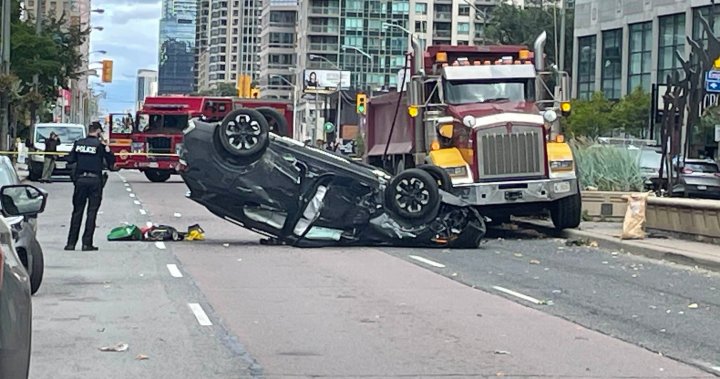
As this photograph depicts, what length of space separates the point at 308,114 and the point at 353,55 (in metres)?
10.2

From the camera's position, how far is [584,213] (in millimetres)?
27578

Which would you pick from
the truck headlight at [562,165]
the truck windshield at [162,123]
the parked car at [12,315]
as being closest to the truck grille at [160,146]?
the truck windshield at [162,123]

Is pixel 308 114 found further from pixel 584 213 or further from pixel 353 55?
pixel 584 213

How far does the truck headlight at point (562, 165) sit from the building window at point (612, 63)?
157 feet

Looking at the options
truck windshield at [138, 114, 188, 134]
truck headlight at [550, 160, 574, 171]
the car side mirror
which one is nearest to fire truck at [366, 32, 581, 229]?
truck headlight at [550, 160, 574, 171]

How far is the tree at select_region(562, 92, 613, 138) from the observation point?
2333 inches

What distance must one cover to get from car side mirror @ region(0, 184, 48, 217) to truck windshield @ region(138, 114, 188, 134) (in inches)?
1457

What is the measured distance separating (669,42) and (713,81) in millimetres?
39799

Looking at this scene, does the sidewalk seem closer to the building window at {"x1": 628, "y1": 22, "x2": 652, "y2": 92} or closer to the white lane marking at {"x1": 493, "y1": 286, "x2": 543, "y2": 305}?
the white lane marking at {"x1": 493, "y1": 286, "x2": 543, "y2": 305}

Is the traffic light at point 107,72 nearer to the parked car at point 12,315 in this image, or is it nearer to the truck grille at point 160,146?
the truck grille at point 160,146

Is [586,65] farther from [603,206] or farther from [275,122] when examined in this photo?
[275,122]

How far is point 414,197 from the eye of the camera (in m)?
20.8

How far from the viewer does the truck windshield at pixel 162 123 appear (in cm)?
4778

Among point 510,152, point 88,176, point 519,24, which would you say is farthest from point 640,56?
point 88,176
